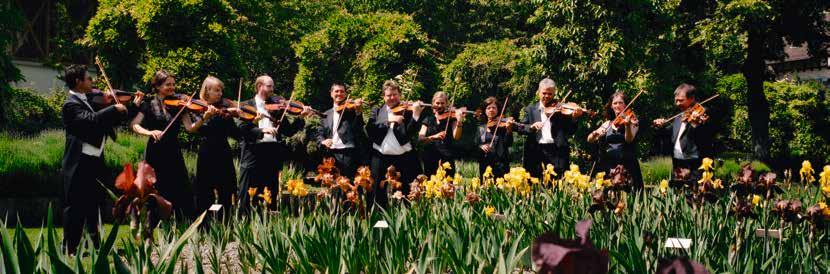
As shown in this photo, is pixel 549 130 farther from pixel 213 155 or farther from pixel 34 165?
pixel 34 165

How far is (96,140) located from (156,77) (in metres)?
0.80

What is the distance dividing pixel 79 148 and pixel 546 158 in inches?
183

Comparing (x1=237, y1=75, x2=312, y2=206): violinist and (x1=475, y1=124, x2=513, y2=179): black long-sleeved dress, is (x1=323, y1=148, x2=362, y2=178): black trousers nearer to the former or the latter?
(x1=237, y1=75, x2=312, y2=206): violinist

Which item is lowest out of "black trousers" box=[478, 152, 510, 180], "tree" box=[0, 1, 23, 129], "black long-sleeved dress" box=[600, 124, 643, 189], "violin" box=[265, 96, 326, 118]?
"black trousers" box=[478, 152, 510, 180]

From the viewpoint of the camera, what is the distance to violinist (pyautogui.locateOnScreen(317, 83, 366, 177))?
6762 mm

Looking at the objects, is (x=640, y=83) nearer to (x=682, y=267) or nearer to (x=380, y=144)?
(x=380, y=144)

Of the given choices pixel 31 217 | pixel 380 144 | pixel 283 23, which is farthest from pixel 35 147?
pixel 283 23

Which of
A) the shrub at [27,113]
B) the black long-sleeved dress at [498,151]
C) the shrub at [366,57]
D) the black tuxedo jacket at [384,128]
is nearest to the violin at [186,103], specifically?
the black tuxedo jacket at [384,128]

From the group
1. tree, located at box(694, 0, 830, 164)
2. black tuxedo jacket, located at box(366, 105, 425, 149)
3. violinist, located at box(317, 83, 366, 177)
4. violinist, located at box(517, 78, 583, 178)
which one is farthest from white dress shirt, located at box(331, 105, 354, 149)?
tree, located at box(694, 0, 830, 164)

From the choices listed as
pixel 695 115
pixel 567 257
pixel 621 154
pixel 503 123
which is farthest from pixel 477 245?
pixel 503 123

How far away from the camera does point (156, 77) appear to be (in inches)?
228

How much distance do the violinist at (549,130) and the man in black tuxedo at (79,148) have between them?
419 cm

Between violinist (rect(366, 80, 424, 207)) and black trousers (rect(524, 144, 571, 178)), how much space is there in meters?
1.51

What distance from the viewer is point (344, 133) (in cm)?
678
